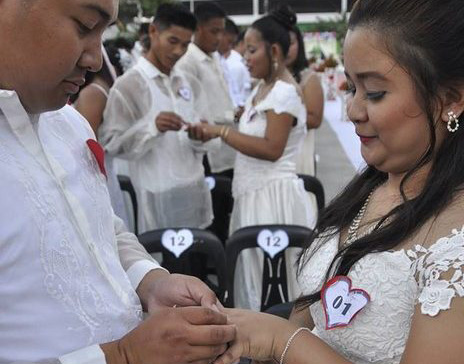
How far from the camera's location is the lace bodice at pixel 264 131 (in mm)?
2848

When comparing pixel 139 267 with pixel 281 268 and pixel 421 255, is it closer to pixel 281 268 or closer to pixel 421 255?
pixel 421 255

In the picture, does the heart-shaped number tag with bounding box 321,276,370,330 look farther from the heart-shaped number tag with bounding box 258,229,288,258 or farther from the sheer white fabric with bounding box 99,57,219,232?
the sheer white fabric with bounding box 99,57,219,232

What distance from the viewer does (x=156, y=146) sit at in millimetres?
3191

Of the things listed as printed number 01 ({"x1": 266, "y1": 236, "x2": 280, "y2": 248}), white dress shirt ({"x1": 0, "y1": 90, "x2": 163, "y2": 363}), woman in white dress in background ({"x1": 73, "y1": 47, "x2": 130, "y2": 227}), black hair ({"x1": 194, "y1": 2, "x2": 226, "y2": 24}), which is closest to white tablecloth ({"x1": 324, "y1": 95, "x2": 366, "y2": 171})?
black hair ({"x1": 194, "y1": 2, "x2": 226, "y2": 24})

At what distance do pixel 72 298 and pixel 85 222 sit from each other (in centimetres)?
15

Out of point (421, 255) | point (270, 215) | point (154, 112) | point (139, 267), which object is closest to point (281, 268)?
point (270, 215)

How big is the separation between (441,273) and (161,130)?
83.9 inches

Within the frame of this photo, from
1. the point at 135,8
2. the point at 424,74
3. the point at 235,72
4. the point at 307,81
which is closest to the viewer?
the point at 424,74

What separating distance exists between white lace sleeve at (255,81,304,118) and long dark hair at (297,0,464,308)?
5.09ft

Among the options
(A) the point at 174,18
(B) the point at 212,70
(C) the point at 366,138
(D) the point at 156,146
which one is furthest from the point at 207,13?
(C) the point at 366,138

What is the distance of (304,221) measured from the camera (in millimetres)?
3150

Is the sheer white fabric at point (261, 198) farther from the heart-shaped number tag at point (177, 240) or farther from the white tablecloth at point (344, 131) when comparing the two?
the white tablecloth at point (344, 131)

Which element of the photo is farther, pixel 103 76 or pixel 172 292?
pixel 103 76

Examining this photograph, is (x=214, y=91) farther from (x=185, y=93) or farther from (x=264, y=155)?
(x=264, y=155)
